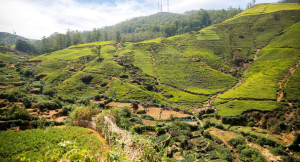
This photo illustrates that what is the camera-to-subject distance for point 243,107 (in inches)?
1475

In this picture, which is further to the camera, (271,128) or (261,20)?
(261,20)

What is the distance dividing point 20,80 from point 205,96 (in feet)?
205

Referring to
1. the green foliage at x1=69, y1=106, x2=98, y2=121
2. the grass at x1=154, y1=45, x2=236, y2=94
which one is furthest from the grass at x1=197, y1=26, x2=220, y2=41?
the green foliage at x1=69, y1=106, x2=98, y2=121

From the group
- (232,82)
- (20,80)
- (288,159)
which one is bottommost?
Result: (288,159)

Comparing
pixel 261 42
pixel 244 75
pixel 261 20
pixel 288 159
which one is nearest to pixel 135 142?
pixel 288 159

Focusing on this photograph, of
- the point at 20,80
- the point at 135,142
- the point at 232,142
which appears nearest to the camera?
the point at 135,142

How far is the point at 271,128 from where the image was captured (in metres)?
30.6

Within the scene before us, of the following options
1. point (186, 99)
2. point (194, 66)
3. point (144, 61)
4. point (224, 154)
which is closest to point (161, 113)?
point (186, 99)

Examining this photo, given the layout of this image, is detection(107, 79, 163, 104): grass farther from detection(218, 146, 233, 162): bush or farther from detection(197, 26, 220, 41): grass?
detection(197, 26, 220, 41): grass

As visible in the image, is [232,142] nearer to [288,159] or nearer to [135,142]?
[288,159]

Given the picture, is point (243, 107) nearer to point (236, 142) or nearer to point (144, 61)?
point (236, 142)

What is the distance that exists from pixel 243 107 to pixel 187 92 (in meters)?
18.2

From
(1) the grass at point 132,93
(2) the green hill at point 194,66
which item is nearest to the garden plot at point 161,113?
(2) the green hill at point 194,66

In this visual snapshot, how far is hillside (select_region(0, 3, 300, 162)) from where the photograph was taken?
20.7m
